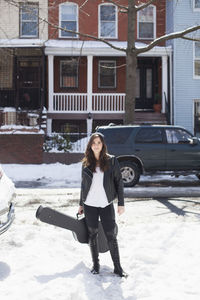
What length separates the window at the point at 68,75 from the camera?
2464 cm

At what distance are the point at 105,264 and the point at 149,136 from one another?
7466 mm

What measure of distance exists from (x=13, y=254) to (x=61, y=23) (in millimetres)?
20329

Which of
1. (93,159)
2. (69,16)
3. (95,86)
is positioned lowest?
(93,159)

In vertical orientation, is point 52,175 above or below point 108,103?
below

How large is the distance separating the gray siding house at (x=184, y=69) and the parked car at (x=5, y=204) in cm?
1838

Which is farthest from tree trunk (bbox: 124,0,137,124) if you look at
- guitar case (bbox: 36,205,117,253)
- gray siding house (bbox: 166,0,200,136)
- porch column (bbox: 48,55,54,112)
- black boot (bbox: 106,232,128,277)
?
black boot (bbox: 106,232,128,277)

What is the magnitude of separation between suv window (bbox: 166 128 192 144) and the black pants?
790 cm

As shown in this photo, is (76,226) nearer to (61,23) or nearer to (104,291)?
(104,291)

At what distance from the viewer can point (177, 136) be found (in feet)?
42.3

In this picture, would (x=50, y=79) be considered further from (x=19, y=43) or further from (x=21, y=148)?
(x=21, y=148)

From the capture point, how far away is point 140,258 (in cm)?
576

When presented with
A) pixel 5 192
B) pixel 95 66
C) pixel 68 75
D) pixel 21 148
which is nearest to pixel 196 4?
pixel 95 66

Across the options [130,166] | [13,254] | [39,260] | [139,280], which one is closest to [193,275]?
[139,280]

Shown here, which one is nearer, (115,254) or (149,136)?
(115,254)
